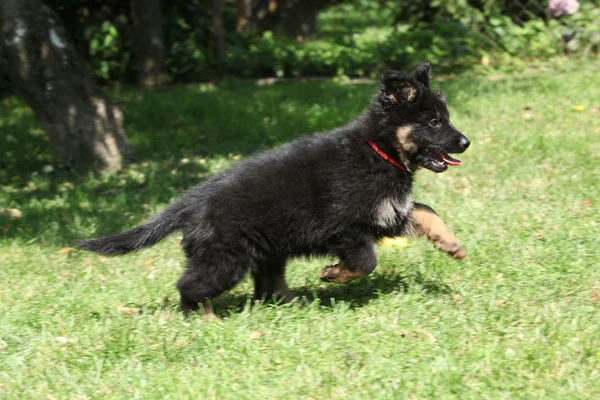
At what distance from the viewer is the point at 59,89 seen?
8.59 m

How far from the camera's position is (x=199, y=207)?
15.6ft

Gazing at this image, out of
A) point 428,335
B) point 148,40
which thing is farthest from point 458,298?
point 148,40

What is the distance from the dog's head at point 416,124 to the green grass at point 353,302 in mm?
936

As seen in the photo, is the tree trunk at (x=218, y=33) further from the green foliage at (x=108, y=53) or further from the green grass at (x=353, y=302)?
the green grass at (x=353, y=302)

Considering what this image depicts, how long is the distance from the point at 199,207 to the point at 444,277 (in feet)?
6.01

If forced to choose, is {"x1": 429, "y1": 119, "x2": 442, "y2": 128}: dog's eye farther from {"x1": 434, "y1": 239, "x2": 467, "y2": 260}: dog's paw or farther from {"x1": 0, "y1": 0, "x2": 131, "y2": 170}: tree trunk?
{"x1": 0, "y1": 0, "x2": 131, "y2": 170}: tree trunk

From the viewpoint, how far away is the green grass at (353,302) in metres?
3.88

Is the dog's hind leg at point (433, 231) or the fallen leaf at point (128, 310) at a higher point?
the dog's hind leg at point (433, 231)

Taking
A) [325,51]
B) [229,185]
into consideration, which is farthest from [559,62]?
[229,185]

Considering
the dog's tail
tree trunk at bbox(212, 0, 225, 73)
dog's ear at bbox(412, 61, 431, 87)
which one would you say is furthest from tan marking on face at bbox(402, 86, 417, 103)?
tree trunk at bbox(212, 0, 225, 73)

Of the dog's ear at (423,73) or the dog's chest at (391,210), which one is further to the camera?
the dog's ear at (423,73)

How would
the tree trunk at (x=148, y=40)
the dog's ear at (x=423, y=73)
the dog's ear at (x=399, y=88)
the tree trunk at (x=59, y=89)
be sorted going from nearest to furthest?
1. the dog's ear at (x=399, y=88)
2. the dog's ear at (x=423, y=73)
3. the tree trunk at (x=59, y=89)
4. the tree trunk at (x=148, y=40)

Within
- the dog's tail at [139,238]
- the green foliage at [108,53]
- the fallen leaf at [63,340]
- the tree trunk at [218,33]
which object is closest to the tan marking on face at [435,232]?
the dog's tail at [139,238]

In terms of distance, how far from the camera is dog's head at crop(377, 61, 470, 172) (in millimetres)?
4805
